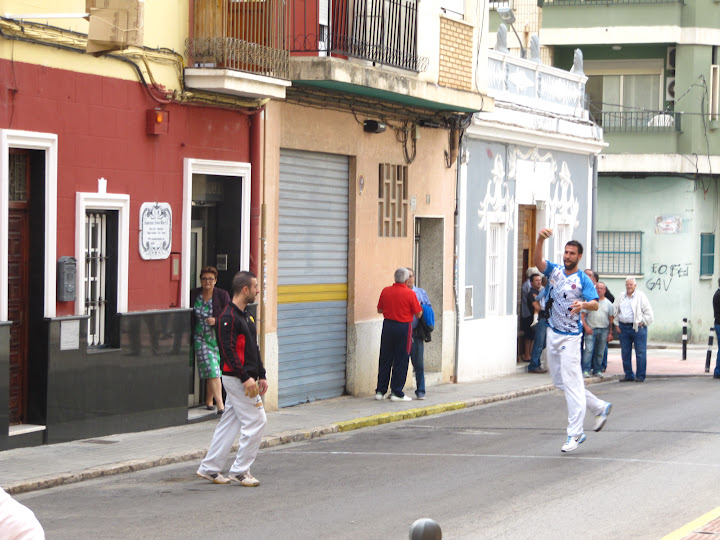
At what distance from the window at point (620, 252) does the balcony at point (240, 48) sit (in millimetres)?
20047

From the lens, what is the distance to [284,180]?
1720 cm

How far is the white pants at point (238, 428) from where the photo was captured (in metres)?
10.9

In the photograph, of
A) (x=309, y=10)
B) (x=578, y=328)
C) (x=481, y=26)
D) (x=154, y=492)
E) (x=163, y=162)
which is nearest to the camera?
(x=154, y=492)

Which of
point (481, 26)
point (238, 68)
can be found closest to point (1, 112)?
point (238, 68)

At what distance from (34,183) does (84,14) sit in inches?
68.4

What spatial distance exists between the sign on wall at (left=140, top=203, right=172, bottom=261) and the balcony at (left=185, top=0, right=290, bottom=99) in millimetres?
1491

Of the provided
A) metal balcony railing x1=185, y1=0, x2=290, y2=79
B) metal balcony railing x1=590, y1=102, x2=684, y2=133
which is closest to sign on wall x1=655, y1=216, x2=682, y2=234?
metal balcony railing x1=590, y1=102, x2=684, y2=133

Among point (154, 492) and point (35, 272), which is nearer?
point (154, 492)

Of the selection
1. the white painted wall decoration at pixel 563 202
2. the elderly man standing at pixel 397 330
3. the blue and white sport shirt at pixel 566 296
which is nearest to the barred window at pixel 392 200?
the elderly man standing at pixel 397 330

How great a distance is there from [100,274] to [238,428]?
3561mm

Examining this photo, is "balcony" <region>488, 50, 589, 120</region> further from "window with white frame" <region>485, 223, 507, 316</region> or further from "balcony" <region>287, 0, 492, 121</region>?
"balcony" <region>287, 0, 492, 121</region>

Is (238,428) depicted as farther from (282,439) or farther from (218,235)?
(218,235)

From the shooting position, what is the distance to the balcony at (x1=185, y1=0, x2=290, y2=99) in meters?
14.9

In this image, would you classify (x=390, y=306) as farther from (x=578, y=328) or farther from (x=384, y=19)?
(x=578, y=328)
